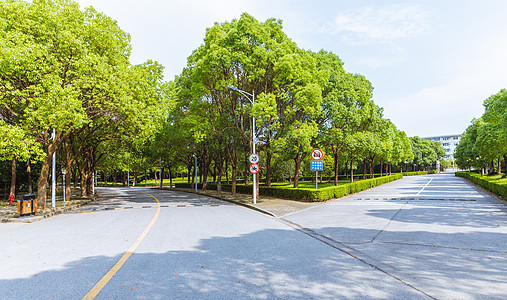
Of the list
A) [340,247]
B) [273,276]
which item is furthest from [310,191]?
[273,276]

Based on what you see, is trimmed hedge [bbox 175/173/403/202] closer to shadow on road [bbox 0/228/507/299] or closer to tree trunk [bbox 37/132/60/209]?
shadow on road [bbox 0/228/507/299]

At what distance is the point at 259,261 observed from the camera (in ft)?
19.6

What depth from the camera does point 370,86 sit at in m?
33.4

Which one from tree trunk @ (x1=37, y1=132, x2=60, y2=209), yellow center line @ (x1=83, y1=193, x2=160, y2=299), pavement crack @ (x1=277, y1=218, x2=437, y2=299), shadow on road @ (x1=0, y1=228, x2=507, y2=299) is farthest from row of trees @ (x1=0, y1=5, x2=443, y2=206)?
shadow on road @ (x1=0, y1=228, x2=507, y2=299)

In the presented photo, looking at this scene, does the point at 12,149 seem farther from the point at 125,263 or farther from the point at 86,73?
the point at 125,263

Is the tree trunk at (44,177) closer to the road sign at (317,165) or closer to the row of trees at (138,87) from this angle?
the row of trees at (138,87)

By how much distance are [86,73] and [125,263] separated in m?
13.5

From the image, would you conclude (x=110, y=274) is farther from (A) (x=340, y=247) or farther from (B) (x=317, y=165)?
(B) (x=317, y=165)

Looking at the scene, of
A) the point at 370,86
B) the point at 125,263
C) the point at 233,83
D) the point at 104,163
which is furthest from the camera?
the point at 104,163

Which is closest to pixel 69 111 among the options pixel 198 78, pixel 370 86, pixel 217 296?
pixel 198 78

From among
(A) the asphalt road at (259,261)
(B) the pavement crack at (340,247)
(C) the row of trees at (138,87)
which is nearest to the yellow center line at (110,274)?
(A) the asphalt road at (259,261)

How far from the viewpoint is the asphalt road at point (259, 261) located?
4.44m

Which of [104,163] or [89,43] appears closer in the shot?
[89,43]

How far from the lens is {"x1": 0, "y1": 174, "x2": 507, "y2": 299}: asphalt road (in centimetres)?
444
